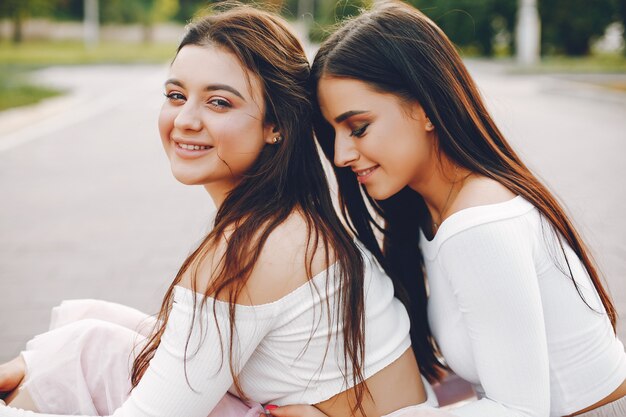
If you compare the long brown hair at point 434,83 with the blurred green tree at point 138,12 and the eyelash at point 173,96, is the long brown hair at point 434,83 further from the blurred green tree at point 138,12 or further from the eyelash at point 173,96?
the blurred green tree at point 138,12

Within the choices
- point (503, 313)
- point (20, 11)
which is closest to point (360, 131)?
point (503, 313)

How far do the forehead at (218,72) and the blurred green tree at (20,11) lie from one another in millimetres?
45477

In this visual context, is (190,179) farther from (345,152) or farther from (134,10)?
(134,10)

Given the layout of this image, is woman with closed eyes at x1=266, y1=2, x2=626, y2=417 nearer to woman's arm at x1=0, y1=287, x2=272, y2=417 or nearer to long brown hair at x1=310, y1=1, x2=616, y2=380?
Result: long brown hair at x1=310, y1=1, x2=616, y2=380

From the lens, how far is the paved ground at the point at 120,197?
465 centimetres

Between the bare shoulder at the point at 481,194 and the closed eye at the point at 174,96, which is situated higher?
the closed eye at the point at 174,96

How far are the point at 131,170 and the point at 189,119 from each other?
6517 mm

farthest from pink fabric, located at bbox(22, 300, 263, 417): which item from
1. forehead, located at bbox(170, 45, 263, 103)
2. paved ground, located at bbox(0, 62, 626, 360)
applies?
paved ground, located at bbox(0, 62, 626, 360)

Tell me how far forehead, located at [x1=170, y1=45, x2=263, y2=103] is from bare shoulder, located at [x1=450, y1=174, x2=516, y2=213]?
59 cm

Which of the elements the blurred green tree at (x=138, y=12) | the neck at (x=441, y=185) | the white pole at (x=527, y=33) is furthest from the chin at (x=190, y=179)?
the blurred green tree at (x=138, y=12)

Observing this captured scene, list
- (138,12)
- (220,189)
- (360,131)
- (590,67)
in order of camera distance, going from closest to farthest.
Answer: (360,131), (220,189), (590,67), (138,12)

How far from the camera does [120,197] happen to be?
704 cm

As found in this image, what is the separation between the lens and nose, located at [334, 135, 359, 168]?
2.08m

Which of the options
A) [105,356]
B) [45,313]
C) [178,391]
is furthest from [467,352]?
[45,313]
